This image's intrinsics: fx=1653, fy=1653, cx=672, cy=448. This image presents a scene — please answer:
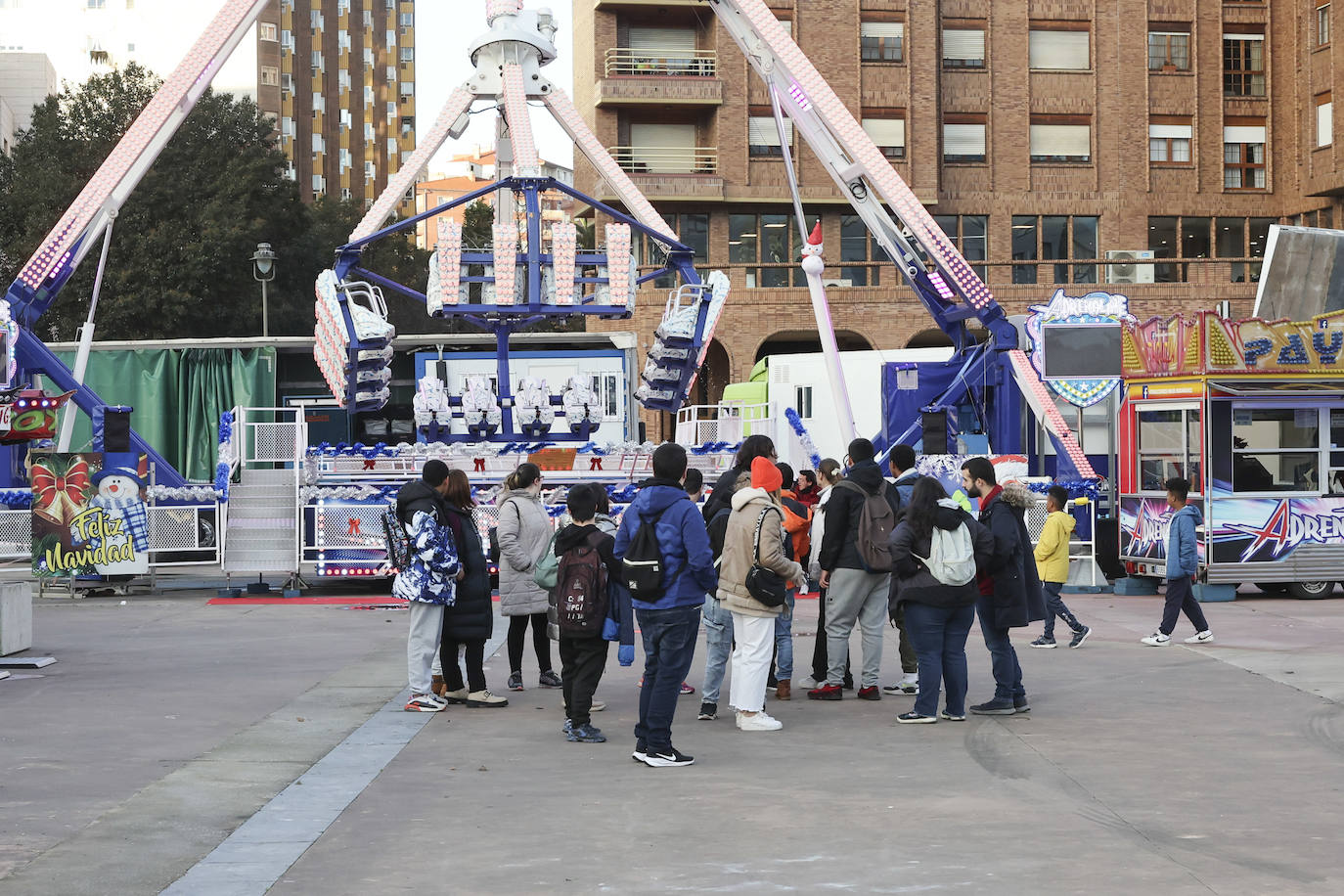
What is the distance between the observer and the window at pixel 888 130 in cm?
5006

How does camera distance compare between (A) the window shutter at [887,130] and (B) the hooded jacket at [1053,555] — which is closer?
(B) the hooded jacket at [1053,555]

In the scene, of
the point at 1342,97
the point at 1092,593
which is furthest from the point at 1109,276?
the point at 1092,593

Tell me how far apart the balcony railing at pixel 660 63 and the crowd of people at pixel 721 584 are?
39503 mm

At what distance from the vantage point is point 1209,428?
64.5 ft

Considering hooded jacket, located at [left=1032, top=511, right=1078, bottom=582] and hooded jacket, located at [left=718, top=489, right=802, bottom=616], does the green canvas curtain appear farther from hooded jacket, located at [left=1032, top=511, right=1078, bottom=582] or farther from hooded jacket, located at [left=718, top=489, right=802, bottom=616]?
hooded jacket, located at [left=718, top=489, right=802, bottom=616]

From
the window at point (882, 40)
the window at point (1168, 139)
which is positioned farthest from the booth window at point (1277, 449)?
the window at point (1168, 139)

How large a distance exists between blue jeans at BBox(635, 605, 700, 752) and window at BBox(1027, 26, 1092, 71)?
150ft

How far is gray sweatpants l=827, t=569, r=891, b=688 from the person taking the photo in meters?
11.4

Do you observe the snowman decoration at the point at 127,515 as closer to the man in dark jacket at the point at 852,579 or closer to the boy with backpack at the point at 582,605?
the man in dark jacket at the point at 852,579

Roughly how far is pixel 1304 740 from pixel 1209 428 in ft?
35.5

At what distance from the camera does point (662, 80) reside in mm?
49688

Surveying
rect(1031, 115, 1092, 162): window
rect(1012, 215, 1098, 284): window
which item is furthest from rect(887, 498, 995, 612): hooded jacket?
rect(1031, 115, 1092, 162): window

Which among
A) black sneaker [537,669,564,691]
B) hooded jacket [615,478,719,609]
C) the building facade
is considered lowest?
black sneaker [537,669,564,691]

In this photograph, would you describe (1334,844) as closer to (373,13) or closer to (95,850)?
(95,850)
